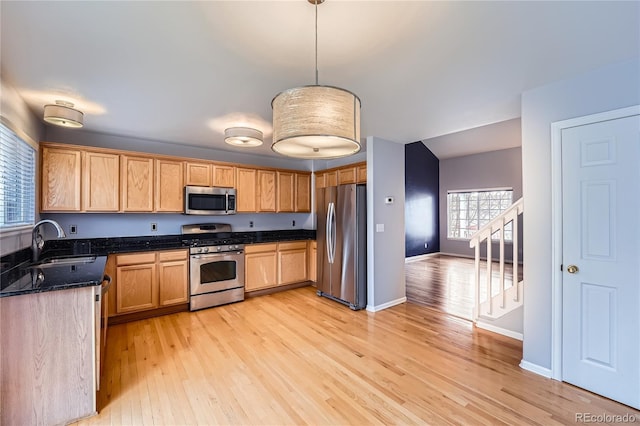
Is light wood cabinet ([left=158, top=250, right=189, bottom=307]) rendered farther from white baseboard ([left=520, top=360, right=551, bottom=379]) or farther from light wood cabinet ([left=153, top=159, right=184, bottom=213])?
white baseboard ([left=520, top=360, right=551, bottom=379])

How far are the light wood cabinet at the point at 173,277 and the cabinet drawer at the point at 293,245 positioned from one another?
1.50m

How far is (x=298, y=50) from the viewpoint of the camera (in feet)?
6.12

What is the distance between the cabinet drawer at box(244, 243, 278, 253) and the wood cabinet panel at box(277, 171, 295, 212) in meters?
0.75

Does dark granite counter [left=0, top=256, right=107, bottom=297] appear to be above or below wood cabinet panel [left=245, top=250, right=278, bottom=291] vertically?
above

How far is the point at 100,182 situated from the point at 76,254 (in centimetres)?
92

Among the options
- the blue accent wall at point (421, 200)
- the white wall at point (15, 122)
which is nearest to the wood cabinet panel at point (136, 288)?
the white wall at point (15, 122)

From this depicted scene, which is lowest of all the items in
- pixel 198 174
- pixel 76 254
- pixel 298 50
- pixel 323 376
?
pixel 323 376

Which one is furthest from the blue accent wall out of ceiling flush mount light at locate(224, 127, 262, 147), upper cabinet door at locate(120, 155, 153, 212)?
upper cabinet door at locate(120, 155, 153, 212)

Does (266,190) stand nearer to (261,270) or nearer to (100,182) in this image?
(261,270)

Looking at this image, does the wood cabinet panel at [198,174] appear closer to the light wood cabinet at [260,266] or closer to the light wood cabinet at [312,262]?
the light wood cabinet at [260,266]

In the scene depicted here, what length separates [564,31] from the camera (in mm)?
1686

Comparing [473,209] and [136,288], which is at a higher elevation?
[473,209]

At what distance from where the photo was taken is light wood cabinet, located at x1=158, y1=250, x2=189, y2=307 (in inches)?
147

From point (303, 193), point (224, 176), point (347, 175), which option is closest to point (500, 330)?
point (347, 175)
